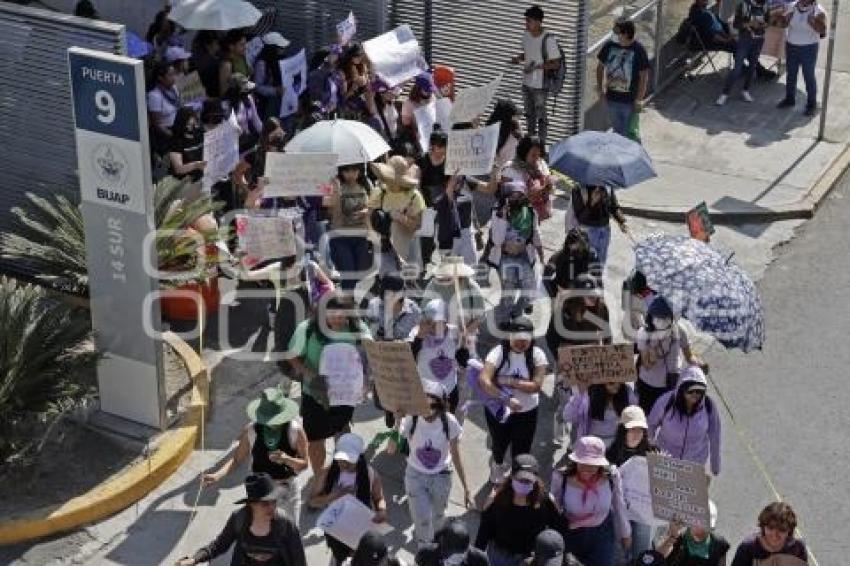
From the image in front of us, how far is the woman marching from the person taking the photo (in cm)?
1017

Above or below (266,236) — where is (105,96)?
above

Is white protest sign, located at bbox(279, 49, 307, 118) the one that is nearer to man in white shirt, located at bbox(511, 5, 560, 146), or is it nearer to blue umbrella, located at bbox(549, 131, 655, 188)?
man in white shirt, located at bbox(511, 5, 560, 146)

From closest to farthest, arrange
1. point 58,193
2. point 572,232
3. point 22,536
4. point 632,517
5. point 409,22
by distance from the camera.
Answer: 1. point 632,517
2. point 22,536
3. point 572,232
4. point 58,193
5. point 409,22

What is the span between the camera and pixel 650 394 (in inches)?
440

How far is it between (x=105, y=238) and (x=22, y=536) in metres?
2.17

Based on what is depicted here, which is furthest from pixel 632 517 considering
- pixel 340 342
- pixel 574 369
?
pixel 340 342

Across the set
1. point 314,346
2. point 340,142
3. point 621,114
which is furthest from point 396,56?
point 314,346

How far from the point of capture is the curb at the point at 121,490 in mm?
10664

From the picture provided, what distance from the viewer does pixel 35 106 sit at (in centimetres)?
1304

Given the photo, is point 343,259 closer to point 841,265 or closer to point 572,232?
point 572,232

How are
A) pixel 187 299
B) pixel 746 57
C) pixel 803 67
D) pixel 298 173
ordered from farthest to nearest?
pixel 746 57 → pixel 803 67 → pixel 187 299 → pixel 298 173

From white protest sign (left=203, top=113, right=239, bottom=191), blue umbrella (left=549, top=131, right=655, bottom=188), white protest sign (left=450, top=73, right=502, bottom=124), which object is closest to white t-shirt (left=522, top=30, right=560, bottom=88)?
white protest sign (left=450, top=73, right=502, bottom=124)

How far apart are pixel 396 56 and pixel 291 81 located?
1096 millimetres

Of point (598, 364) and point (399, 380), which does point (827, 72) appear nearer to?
point (598, 364)
